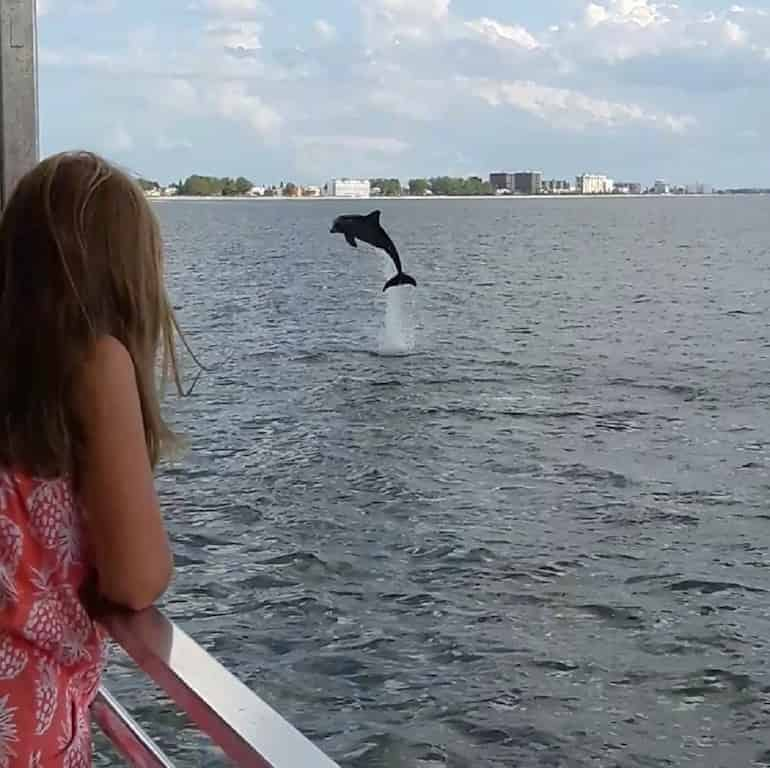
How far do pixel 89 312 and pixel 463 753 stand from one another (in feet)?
14.7

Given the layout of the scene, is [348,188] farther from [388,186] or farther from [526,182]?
[526,182]

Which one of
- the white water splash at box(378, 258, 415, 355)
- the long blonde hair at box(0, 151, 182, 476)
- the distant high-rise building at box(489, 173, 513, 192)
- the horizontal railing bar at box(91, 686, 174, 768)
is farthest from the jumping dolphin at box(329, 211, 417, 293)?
the distant high-rise building at box(489, 173, 513, 192)

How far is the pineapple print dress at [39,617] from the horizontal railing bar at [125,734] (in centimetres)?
6

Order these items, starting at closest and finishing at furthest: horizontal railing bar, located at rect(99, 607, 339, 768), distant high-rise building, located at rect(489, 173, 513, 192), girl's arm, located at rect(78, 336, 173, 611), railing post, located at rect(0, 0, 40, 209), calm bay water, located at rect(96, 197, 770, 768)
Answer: horizontal railing bar, located at rect(99, 607, 339, 768), girl's arm, located at rect(78, 336, 173, 611), railing post, located at rect(0, 0, 40, 209), calm bay water, located at rect(96, 197, 770, 768), distant high-rise building, located at rect(489, 173, 513, 192)

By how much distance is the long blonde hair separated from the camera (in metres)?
0.95

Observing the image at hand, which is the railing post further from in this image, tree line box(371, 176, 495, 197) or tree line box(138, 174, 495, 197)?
tree line box(371, 176, 495, 197)

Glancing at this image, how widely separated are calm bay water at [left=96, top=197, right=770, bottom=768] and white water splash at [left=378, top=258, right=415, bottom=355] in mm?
107

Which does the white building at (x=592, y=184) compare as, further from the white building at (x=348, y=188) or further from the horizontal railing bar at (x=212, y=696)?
the horizontal railing bar at (x=212, y=696)

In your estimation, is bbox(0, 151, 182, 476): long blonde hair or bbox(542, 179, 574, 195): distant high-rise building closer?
bbox(0, 151, 182, 476): long blonde hair

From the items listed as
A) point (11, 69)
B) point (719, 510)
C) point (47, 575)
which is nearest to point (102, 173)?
point (47, 575)

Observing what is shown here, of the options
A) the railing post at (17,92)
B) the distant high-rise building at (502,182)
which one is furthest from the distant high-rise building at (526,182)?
the railing post at (17,92)

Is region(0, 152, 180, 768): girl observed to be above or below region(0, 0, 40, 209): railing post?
below

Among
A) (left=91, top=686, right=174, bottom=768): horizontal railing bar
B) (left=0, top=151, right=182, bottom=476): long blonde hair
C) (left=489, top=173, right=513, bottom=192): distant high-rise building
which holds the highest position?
(left=489, top=173, right=513, bottom=192): distant high-rise building

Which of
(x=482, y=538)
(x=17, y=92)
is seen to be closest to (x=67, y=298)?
(x=17, y=92)
